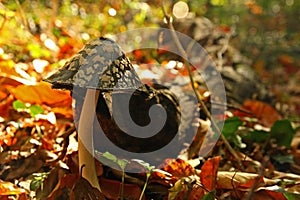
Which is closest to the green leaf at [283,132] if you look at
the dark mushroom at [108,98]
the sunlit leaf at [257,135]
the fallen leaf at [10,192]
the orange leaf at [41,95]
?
the sunlit leaf at [257,135]

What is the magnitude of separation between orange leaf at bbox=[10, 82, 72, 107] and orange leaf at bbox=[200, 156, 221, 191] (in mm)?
934

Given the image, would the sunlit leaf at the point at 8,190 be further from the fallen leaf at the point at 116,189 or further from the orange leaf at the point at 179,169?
the orange leaf at the point at 179,169

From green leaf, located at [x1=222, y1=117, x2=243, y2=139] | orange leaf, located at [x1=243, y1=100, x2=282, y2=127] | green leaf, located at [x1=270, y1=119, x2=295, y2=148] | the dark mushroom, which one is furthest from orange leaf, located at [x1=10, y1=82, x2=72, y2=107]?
orange leaf, located at [x1=243, y1=100, x2=282, y2=127]

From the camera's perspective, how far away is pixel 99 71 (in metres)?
1.51

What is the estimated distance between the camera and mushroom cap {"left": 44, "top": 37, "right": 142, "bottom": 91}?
148cm

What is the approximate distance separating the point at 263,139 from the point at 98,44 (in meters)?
1.28

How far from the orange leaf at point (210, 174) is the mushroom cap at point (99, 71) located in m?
0.49

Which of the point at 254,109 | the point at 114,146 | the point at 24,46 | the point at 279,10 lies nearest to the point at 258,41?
the point at 279,10

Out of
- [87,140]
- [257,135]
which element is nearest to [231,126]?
[257,135]

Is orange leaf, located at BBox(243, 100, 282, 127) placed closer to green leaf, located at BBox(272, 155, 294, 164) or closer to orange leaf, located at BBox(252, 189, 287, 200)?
green leaf, located at BBox(272, 155, 294, 164)

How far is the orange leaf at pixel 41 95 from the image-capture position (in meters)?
2.45

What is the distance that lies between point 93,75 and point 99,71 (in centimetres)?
2

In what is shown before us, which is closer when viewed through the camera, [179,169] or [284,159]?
[179,169]

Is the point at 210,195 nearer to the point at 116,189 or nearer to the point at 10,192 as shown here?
the point at 116,189
